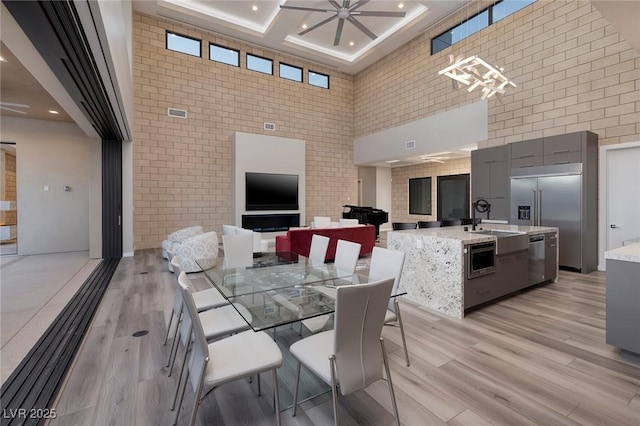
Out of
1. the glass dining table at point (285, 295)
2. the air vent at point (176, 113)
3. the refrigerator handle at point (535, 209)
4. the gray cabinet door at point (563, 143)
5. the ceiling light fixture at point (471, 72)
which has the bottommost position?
the glass dining table at point (285, 295)

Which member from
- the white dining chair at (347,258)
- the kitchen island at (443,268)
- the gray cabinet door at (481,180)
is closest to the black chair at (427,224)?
the kitchen island at (443,268)

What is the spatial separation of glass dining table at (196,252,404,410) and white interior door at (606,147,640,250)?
5189 millimetres

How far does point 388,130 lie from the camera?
30.6 feet

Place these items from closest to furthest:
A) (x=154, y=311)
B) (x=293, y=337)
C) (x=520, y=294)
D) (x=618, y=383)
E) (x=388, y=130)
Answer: (x=618, y=383) → (x=293, y=337) → (x=154, y=311) → (x=520, y=294) → (x=388, y=130)

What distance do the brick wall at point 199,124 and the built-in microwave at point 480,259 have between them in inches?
276

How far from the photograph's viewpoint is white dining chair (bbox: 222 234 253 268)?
337cm

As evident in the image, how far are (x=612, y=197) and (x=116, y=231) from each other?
948 cm

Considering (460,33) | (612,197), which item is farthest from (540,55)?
(612,197)

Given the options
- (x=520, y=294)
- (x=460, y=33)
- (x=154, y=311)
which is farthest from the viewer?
(x=460, y=33)

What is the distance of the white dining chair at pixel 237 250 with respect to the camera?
11.0ft

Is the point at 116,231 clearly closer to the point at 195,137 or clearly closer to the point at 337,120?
the point at 195,137

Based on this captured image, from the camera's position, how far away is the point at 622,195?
15.8ft

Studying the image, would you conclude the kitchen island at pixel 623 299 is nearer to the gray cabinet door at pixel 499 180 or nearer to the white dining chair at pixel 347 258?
the white dining chair at pixel 347 258

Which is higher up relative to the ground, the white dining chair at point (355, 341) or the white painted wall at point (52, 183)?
the white painted wall at point (52, 183)
